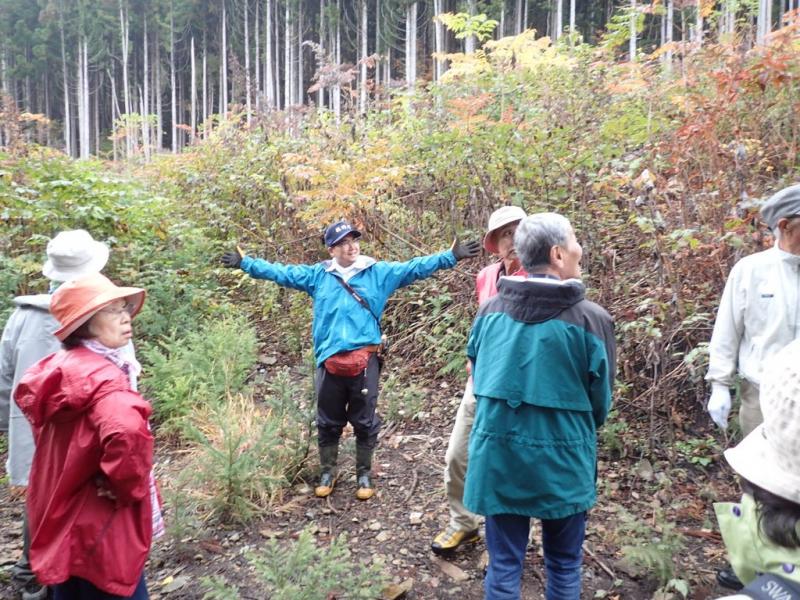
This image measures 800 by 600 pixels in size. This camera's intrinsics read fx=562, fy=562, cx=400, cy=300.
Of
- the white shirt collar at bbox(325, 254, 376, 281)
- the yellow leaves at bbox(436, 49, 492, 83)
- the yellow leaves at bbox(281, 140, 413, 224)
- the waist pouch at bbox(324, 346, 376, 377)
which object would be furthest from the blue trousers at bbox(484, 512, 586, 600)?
the yellow leaves at bbox(436, 49, 492, 83)

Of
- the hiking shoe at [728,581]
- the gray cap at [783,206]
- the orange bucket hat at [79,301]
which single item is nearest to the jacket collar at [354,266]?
the orange bucket hat at [79,301]

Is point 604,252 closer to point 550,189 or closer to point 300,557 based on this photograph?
point 550,189

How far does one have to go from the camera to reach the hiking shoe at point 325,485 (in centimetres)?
418

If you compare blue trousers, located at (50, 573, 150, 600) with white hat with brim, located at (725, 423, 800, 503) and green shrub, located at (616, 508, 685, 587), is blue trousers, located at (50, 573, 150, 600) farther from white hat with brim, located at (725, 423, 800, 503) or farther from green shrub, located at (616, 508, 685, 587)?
green shrub, located at (616, 508, 685, 587)

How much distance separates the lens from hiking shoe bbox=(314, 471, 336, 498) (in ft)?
13.7

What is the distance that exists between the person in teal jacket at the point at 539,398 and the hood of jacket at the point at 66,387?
1.53 metres

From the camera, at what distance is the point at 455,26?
979 cm

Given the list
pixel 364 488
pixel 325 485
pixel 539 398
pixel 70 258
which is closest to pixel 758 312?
pixel 539 398

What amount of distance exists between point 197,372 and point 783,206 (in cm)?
514

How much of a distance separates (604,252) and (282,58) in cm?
4084

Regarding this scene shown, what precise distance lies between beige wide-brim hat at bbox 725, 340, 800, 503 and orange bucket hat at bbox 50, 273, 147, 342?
2.27 meters

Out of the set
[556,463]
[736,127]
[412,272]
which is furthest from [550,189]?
[556,463]

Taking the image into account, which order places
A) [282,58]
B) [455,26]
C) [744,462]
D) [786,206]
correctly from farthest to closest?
1. [282,58]
2. [455,26]
3. [786,206]
4. [744,462]

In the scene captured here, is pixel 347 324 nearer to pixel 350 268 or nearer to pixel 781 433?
pixel 350 268
